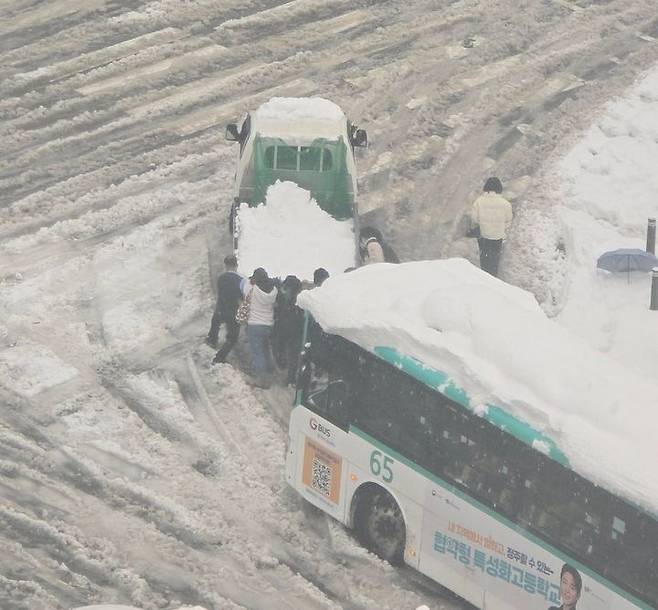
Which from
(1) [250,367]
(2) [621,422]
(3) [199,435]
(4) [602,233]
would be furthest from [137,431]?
(4) [602,233]

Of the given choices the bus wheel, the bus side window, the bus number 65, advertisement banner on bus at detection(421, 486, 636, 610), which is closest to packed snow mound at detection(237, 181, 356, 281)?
the bus wheel

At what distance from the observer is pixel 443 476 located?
13219 mm

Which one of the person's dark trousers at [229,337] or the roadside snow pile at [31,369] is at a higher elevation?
the person's dark trousers at [229,337]

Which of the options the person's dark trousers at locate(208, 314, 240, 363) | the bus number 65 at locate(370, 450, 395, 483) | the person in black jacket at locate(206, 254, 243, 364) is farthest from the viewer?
the person's dark trousers at locate(208, 314, 240, 363)

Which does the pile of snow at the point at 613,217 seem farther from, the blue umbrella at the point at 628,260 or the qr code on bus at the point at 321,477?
the qr code on bus at the point at 321,477

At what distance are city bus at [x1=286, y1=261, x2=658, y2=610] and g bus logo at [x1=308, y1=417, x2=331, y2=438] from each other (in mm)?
12

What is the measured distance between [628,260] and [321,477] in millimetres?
7168

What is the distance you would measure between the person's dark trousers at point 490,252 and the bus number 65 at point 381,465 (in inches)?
259

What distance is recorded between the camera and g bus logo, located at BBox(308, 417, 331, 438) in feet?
47.1

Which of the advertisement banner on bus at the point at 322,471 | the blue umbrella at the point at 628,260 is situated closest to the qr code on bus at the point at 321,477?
the advertisement banner on bus at the point at 322,471

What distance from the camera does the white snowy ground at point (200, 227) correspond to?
47.0 ft

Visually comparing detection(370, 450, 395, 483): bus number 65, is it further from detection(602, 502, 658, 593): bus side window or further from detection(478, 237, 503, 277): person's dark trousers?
detection(478, 237, 503, 277): person's dark trousers

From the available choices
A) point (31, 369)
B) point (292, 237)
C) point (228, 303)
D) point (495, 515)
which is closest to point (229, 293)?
point (228, 303)

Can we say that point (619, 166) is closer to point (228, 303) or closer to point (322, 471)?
point (228, 303)
